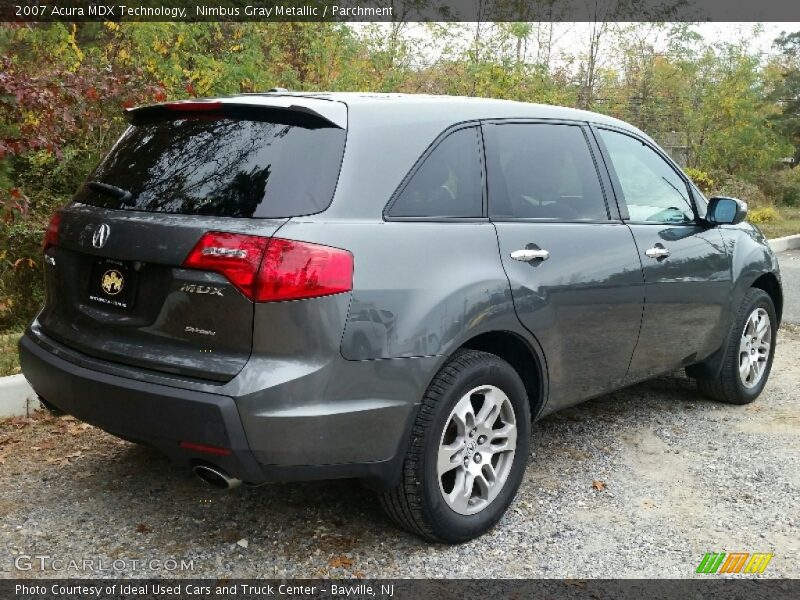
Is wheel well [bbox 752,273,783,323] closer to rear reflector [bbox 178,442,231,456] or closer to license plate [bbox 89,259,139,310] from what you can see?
rear reflector [bbox 178,442,231,456]

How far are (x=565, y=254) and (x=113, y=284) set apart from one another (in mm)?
1877

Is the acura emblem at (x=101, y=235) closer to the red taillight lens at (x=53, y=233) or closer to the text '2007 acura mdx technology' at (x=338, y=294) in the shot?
the text '2007 acura mdx technology' at (x=338, y=294)

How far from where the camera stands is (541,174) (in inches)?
150

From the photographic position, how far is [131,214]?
305 centimetres

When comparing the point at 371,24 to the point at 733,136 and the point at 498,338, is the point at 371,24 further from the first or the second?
the point at 733,136

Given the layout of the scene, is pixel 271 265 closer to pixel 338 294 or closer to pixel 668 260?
pixel 338 294

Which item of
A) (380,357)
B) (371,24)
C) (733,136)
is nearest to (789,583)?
(380,357)

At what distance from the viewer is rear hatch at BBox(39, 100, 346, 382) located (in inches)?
Result: 109

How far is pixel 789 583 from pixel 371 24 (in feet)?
30.6

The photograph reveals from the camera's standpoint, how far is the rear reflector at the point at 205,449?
108 inches

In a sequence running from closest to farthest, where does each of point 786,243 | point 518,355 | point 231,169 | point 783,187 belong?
point 231,169, point 518,355, point 786,243, point 783,187

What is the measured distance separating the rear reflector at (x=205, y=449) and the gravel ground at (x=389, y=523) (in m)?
0.57

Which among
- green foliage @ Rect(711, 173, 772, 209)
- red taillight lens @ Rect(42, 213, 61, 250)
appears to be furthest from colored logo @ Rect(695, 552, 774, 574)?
green foliage @ Rect(711, 173, 772, 209)
